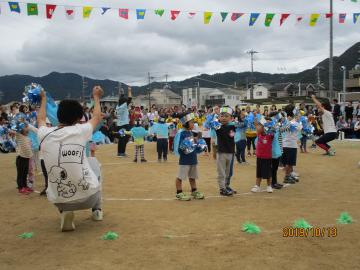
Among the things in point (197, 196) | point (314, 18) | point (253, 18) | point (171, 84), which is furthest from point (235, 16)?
point (171, 84)

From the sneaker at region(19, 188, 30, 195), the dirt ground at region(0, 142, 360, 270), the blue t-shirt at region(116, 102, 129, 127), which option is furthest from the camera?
the blue t-shirt at region(116, 102, 129, 127)

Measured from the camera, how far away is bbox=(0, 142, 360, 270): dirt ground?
4.71 metres

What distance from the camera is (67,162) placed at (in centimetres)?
532

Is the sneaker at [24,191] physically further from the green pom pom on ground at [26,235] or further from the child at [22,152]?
the green pom pom on ground at [26,235]

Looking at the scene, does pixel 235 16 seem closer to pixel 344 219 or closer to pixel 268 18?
pixel 268 18

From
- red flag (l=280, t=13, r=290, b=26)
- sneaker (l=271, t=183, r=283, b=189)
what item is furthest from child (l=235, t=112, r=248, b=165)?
red flag (l=280, t=13, r=290, b=26)

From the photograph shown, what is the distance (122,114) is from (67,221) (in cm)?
955

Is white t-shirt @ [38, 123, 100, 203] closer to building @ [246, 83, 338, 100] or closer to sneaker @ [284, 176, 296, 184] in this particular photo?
sneaker @ [284, 176, 296, 184]

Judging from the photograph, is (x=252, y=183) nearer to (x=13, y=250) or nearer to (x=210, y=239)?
(x=210, y=239)

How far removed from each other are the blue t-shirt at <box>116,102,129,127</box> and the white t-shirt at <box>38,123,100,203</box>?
977 centimetres

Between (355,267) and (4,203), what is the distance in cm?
686

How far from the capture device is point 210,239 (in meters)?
5.47

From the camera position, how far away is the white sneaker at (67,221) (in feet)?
19.7

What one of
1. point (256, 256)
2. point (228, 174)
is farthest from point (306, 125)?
point (256, 256)
